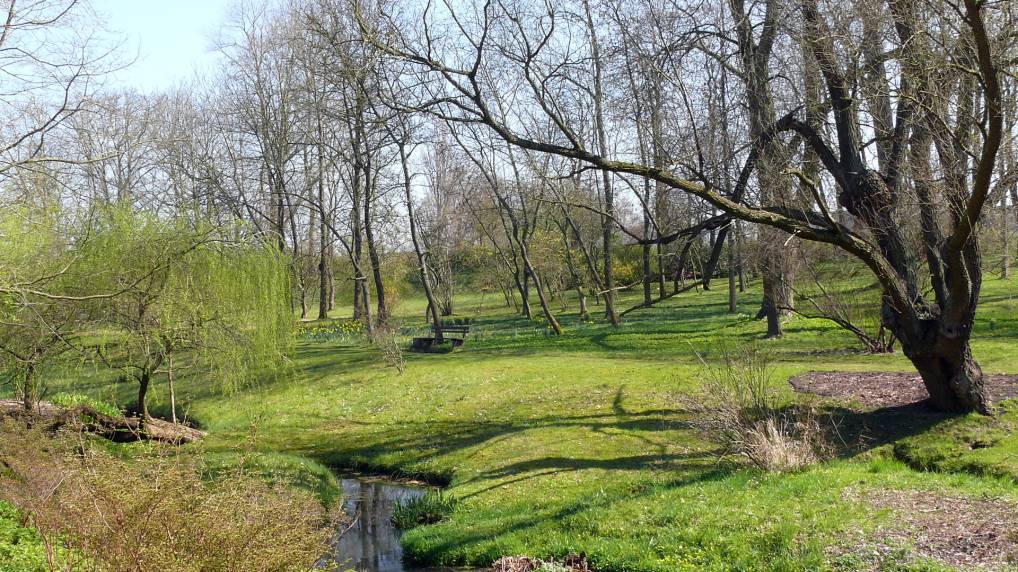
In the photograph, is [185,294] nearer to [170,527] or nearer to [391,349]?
[391,349]

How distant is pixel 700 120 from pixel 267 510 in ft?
29.2

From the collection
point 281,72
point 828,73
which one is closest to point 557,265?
point 281,72

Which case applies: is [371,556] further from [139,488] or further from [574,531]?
[139,488]

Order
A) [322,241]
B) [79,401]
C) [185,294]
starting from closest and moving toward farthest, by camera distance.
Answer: [185,294] < [79,401] < [322,241]

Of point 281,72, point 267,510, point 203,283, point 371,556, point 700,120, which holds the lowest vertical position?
point 371,556

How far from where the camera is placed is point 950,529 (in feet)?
21.4

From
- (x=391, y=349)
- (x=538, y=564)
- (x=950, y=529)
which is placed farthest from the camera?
(x=391, y=349)

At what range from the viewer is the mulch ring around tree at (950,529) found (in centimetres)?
596

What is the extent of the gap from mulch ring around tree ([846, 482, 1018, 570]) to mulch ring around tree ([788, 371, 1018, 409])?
435 cm

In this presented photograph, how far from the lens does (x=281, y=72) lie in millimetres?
30516

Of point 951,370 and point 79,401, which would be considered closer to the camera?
point 951,370

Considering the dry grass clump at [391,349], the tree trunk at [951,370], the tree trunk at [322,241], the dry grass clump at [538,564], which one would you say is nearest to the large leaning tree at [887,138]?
the tree trunk at [951,370]

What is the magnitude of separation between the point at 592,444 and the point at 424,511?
3.07 meters

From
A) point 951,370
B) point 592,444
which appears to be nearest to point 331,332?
point 592,444
